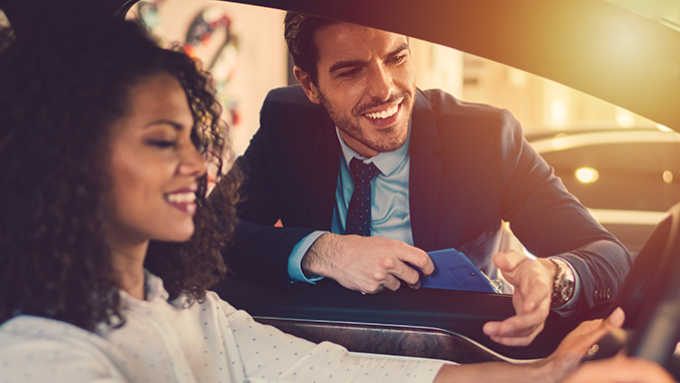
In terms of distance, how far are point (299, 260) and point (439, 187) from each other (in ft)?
1.67

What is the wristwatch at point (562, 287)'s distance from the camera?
1042 mm

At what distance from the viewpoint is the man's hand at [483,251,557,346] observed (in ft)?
3.05

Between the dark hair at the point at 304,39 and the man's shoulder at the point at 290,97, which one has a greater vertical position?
the dark hair at the point at 304,39

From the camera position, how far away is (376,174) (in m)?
1.60

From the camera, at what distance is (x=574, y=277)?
1072mm

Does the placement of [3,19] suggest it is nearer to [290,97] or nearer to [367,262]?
[367,262]

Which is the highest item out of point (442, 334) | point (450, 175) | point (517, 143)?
point (517, 143)

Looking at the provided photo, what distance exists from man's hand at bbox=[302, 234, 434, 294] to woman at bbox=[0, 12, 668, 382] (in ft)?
1.52

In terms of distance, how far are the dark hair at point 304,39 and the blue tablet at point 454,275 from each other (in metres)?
0.75

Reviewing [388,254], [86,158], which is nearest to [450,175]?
[388,254]

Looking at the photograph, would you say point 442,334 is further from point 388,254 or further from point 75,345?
point 75,345

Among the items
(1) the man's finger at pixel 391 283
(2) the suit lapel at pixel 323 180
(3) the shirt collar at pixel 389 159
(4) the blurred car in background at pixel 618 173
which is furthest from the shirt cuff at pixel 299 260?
(4) the blurred car in background at pixel 618 173

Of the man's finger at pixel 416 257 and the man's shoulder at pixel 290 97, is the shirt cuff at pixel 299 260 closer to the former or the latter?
the man's finger at pixel 416 257

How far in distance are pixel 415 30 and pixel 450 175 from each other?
0.73 meters
